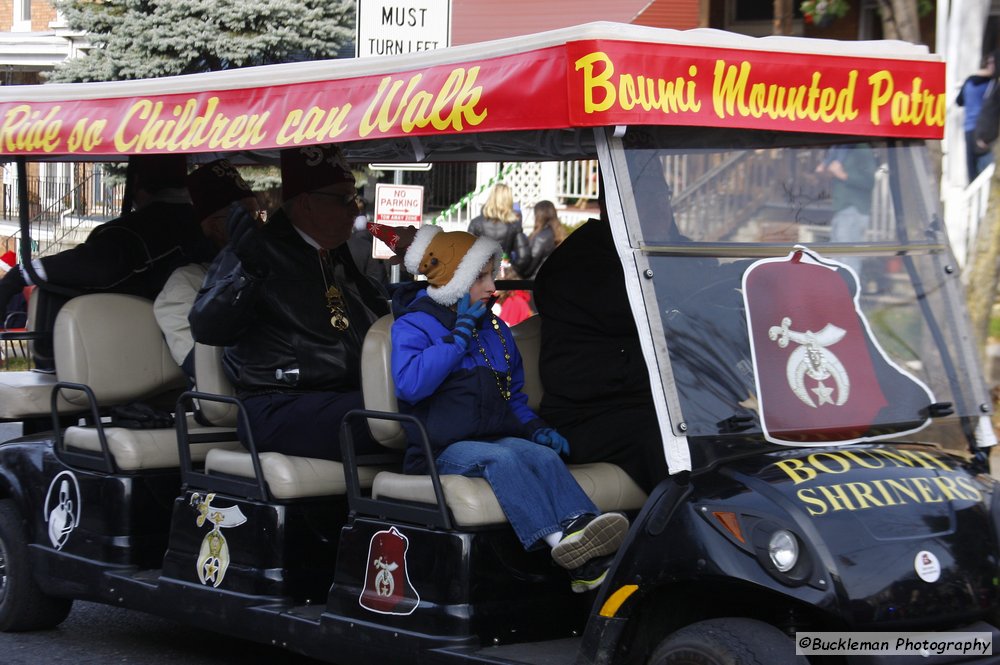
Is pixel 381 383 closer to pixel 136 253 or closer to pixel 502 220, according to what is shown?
pixel 136 253

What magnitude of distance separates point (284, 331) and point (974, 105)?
27.3 ft

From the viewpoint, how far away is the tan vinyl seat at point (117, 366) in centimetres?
541

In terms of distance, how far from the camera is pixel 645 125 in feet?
12.6

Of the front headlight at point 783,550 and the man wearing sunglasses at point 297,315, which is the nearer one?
the front headlight at point 783,550

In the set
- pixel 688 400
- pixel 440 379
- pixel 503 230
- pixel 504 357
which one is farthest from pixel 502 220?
pixel 688 400

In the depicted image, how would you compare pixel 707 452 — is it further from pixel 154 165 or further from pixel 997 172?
pixel 997 172

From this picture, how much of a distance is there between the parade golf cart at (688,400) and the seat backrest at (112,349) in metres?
0.71

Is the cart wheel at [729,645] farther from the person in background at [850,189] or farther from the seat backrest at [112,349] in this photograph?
the seat backrest at [112,349]

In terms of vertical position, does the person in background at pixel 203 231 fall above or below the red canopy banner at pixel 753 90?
below

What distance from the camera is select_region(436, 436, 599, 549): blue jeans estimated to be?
13.8 feet

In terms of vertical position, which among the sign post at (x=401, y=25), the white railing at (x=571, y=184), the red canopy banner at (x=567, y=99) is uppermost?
the sign post at (x=401, y=25)

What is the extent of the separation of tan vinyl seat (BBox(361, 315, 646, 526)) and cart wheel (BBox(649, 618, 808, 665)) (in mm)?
823

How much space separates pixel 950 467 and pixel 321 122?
2159mm
